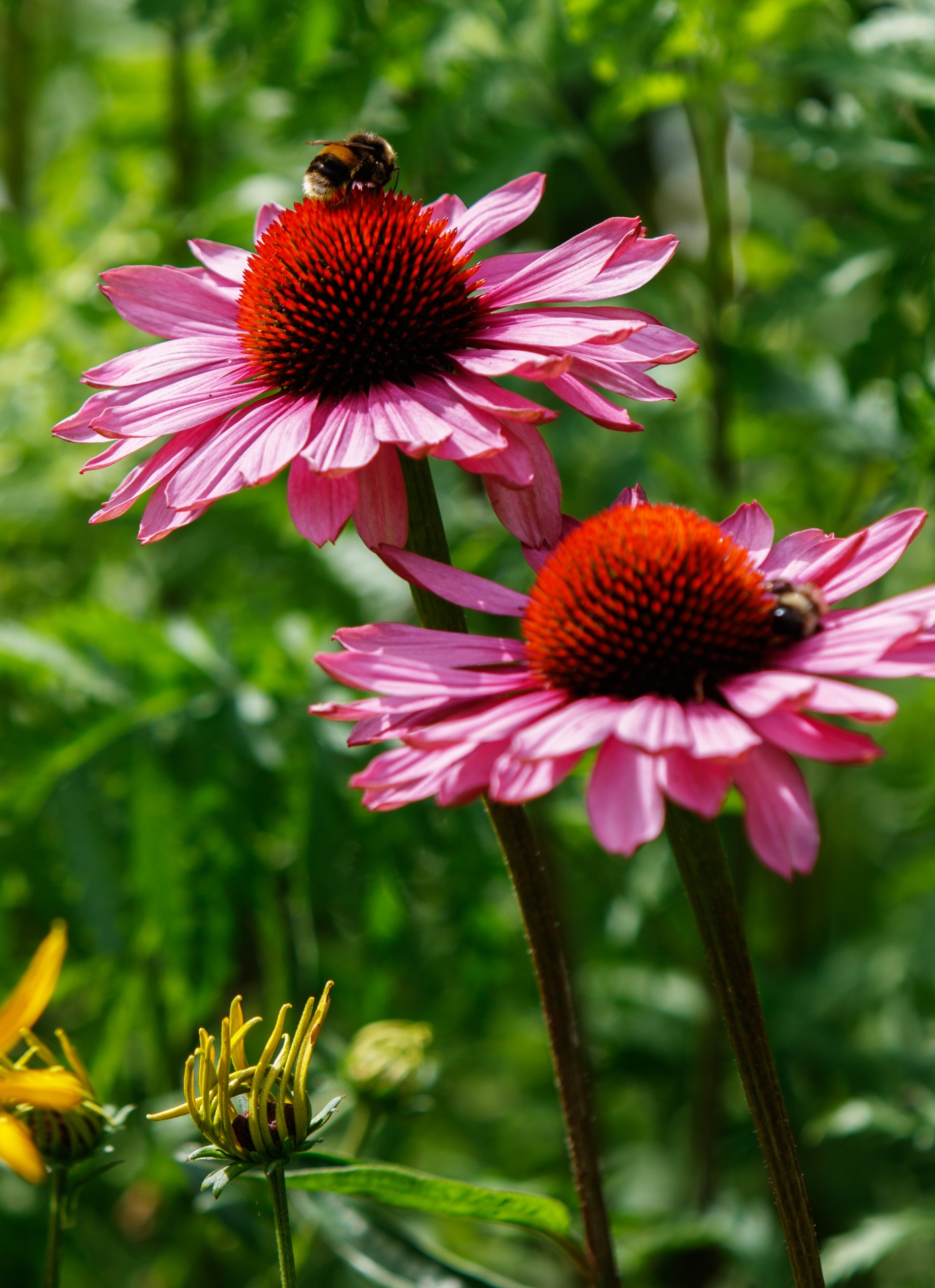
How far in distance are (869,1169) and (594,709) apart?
3.75ft

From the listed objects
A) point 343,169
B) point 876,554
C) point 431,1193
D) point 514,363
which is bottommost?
point 431,1193

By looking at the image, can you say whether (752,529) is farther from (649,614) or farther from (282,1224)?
(282,1224)

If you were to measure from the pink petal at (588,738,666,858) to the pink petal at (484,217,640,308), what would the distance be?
255 millimetres

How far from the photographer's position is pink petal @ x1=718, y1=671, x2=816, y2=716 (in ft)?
1.55

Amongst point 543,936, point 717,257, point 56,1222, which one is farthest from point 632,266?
point 717,257

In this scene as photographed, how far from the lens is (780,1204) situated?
21.5 inches

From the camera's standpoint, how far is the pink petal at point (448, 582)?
1.96ft

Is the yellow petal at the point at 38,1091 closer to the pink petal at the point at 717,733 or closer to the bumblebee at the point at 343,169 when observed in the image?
the pink petal at the point at 717,733

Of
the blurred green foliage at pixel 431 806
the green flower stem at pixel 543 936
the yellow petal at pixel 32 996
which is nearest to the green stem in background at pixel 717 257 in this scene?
the blurred green foliage at pixel 431 806

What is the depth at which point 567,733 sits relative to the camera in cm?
48

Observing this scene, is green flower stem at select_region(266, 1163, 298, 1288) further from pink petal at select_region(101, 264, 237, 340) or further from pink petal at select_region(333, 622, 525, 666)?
pink petal at select_region(101, 264, 237, 340)

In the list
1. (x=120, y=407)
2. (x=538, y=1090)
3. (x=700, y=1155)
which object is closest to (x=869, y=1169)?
(x=700, y=1155)

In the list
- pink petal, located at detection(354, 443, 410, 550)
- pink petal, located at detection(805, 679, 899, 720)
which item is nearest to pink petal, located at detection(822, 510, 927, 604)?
pink petal, located at detection(805, 679, 899, 720)

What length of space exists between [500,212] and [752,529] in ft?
0.81
